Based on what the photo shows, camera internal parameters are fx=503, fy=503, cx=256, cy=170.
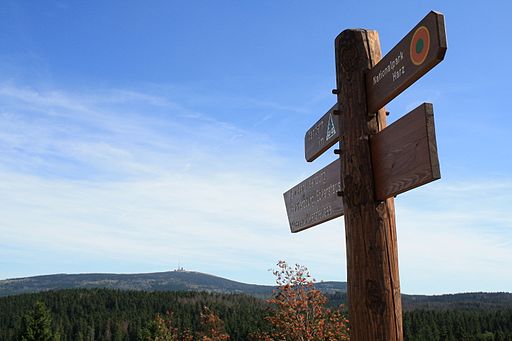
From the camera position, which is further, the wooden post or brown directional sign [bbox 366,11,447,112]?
the wooden post

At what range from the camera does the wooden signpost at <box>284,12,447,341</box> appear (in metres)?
2.79

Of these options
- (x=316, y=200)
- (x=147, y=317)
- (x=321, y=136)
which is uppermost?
(x=321, y=136)

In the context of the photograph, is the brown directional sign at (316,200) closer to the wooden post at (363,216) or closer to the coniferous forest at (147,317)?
the wooden post at (363,216)

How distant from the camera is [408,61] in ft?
9.71

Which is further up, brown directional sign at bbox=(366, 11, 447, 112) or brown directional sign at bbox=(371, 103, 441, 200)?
brown directional sign at bbox=(366, 11, 447, 112)

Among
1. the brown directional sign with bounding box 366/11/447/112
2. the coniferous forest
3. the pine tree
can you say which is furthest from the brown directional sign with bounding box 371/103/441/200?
the pine tree

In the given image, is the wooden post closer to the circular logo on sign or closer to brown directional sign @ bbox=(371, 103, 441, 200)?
brown directional sign @ bbox=(371, 103, 441, 200)

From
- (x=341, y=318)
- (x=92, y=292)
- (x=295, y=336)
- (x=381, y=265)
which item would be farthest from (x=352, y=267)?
(x=92, y=292)

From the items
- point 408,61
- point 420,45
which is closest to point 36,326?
point 408,61

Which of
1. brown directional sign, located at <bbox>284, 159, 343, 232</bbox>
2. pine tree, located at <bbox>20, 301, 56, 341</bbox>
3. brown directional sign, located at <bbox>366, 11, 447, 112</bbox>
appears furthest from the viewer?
pine tree, located at <bbox>20, 301, 56, 341</bbox>

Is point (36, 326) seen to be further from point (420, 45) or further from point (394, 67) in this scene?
point (420, 45)

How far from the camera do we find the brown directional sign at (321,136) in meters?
3.80

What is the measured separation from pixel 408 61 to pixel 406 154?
0.55 m

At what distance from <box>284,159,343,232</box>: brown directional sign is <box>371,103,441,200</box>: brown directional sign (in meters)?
0.46
